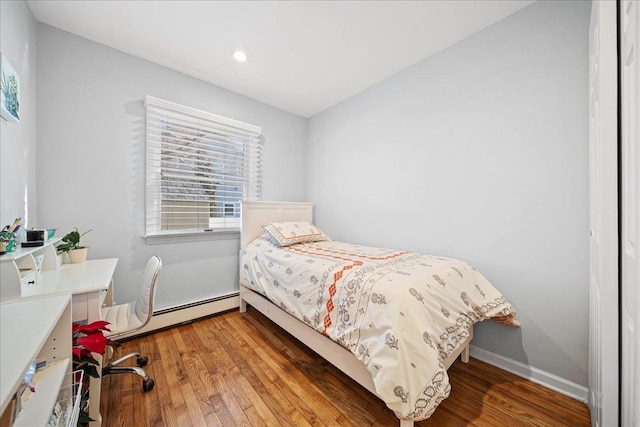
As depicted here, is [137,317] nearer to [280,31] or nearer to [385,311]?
[385,311]

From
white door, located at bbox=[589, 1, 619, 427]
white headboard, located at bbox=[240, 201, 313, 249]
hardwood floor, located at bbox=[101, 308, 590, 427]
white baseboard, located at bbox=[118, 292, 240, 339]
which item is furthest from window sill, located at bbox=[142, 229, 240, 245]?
white door, located at bbox=[589, 1, 619, 427]

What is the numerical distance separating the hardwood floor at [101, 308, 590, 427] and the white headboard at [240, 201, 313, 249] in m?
1.18

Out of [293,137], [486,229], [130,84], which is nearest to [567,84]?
[486,229]

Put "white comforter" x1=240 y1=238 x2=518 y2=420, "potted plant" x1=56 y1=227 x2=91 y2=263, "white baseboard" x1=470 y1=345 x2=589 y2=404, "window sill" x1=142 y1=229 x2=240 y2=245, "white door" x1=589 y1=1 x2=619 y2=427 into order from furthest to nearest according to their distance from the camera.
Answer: "window sill" x1=142 y1=229 x2=240 y2=245 → "potted plant" x1=56 y1=227 x2=91 y2=263 → "white baseboard" x1=470 y1=345 x2=589 y2=404 → "white comforter" x1=240 y1=238 x2=518 y2=420 → "white door" x1=589 y1=1 x2=619 y2=427

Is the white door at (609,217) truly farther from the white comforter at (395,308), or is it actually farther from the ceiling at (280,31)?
the ceiling at (280,31)

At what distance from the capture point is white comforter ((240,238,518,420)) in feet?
3.67

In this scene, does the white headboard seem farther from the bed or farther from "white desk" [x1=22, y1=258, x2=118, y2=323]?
"white desk" [x1=22, y1=258, x2=118, y2=323]

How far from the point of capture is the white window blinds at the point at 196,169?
2328 mm

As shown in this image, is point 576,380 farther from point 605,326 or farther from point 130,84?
point 130,84

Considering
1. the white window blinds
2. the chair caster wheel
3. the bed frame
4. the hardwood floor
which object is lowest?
the hardwood floor

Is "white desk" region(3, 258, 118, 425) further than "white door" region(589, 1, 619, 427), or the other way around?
"white desk" region(3, 258, 118, 425)

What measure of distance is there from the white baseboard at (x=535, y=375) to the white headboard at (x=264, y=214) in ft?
7.56

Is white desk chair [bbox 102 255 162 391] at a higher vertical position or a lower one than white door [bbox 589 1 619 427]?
lower

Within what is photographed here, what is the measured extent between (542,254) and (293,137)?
298 cm
